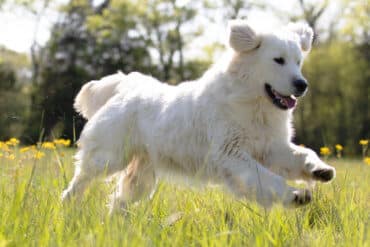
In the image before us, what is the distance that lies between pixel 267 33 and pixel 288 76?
579 millimetres

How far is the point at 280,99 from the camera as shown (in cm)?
514

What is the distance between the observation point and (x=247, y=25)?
17.4 ft

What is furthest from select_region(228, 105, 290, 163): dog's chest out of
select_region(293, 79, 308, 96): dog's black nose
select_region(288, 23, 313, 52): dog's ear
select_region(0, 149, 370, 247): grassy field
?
select_region(288, 23, 313, 52): dog's ear

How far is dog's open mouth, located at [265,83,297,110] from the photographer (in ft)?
16.9

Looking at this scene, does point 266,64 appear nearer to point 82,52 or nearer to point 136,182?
point 136,182

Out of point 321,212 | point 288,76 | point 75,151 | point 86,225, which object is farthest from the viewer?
point 75,151

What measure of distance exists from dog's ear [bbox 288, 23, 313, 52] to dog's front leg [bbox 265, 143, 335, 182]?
3.85 ft

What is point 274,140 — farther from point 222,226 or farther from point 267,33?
point 222,226

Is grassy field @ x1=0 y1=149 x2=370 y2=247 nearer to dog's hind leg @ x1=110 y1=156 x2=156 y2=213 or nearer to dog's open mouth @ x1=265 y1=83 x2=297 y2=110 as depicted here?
dog's open mouth @ x1=265 y1=83 x2=297 y2=110

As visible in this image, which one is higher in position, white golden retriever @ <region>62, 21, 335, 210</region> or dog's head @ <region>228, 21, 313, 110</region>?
dog's head @ <region>228, 21, 313, 110</region>

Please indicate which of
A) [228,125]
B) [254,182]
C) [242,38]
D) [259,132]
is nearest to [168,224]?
[254,182]

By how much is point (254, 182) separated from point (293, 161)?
604 millimetres

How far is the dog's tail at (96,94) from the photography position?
21.4 ft

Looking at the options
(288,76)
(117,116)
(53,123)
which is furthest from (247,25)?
(53,123)
